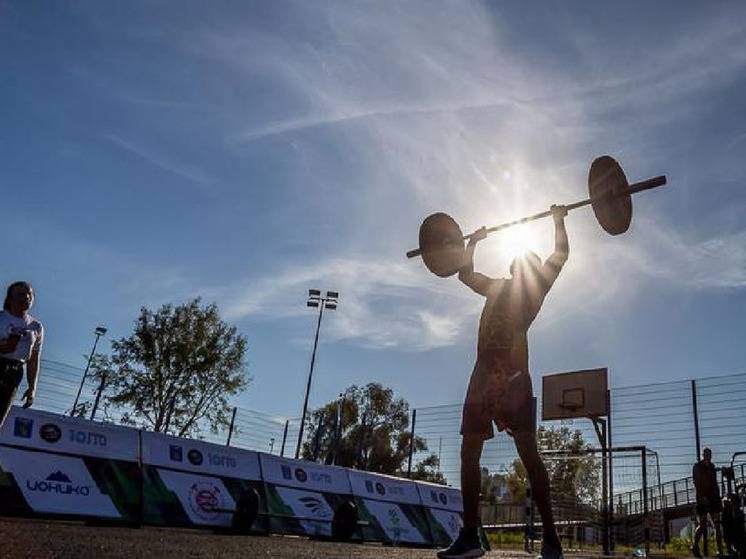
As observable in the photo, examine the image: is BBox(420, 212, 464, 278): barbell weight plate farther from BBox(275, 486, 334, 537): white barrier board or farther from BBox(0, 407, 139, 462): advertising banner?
BBox(275, 486, 334, 537): white barrier board

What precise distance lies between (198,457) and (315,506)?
1.90 m

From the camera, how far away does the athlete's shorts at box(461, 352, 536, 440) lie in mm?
3154

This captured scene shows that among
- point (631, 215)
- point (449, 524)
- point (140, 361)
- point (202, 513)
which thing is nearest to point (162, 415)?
point (140, 361)

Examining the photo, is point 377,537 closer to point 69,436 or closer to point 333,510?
point 333,510

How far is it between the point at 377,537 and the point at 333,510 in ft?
2.44

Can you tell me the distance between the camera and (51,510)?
5.69 meters

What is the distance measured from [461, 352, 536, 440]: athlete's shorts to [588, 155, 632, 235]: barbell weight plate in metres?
1.50

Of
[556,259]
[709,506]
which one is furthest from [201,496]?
[709,506]

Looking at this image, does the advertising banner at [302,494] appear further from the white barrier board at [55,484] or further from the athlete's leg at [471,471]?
the athlete's leg at [471,471]

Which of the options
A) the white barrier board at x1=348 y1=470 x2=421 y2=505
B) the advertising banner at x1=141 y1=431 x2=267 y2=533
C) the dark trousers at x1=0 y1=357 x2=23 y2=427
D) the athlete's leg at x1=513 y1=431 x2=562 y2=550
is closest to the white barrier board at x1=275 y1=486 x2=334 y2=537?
the advertising banner at x1=141 y1=431 x2=267 y2=533

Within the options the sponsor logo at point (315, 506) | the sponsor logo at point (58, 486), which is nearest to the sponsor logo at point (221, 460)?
the sponsor logo at point (315, 506)

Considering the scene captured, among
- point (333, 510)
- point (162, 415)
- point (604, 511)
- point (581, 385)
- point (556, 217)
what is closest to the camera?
point (556, 217)

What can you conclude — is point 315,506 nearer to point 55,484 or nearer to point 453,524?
point 453,524

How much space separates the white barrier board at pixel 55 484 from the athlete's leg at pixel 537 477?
4725 mm
